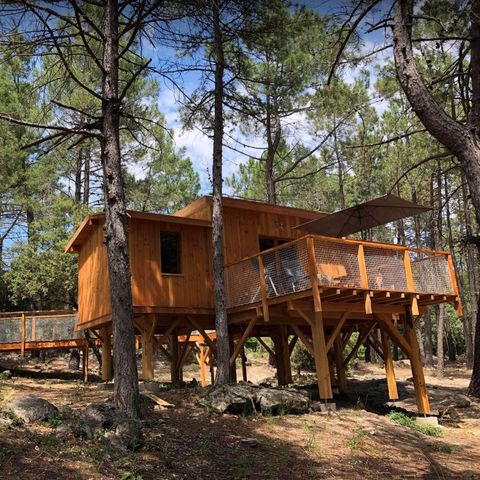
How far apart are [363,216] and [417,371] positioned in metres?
3.90

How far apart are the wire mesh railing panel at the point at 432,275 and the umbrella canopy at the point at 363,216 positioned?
1.17 meters

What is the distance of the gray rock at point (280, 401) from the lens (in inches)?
370

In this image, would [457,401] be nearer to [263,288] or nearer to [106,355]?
[263,288]

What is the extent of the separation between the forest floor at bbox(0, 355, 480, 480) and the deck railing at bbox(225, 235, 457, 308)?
2.55m

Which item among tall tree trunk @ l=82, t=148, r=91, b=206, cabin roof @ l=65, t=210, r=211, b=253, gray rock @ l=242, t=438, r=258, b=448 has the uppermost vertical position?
tall tree trunk @ l=82, t=148, r=91, b=206

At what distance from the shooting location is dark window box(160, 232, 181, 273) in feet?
42.9

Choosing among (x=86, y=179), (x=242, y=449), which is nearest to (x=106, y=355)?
(x=242, y=449)

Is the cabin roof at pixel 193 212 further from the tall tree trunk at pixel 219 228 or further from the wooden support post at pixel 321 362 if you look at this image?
the wooden support post at pixel 321 362

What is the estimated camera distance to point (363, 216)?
12.2 metres

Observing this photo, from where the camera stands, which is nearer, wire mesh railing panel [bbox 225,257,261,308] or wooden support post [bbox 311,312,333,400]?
wooden support post [bbox 311,312,333,400]

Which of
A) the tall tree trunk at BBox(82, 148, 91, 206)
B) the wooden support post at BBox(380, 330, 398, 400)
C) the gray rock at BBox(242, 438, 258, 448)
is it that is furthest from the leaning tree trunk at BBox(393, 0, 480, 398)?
the tall tree trunk at BBox(82, 148, 91, 206)

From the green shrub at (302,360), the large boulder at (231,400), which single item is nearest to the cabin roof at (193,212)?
the large boulder at (231,400)

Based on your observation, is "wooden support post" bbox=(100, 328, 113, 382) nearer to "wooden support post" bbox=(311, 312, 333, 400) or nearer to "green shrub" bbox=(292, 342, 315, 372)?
"wooden support post" bbox=(311, 312, 333, 400)

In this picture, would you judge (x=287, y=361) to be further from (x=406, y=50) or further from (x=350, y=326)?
(x=406, y=50)
